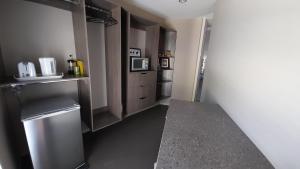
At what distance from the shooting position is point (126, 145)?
1.95 m

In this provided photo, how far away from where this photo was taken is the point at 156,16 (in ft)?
10.3

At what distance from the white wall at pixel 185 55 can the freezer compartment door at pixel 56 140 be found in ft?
9.10

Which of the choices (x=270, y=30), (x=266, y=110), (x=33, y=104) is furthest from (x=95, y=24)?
(x=266, y=110)

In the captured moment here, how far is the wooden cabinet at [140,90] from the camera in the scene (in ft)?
8.55

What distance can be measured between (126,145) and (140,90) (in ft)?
3.94

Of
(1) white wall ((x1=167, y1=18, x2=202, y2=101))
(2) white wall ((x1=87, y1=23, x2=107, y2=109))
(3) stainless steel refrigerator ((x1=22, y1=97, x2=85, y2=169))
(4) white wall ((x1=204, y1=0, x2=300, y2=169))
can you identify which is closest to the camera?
(4) white wall ((x1=204, y1=0, x2=300, y2=169))

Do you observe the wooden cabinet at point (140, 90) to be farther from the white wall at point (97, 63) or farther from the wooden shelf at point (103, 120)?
the white wall at point (97, 63)

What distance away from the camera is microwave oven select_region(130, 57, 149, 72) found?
8.48 ft

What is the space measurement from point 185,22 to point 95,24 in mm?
2254

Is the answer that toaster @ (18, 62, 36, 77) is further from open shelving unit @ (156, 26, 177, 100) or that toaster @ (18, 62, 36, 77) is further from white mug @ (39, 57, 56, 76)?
open shelving unit @ (156, 26, 177, 100)

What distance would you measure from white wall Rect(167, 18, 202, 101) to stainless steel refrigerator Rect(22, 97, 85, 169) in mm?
2772

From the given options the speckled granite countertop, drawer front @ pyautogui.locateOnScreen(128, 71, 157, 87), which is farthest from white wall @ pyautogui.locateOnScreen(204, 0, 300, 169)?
drawer front @ pyautogui.locateOnScreen(128, 71, 157, 87)

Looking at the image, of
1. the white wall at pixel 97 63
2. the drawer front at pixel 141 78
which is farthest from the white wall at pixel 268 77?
the white wall at pixel 97 63

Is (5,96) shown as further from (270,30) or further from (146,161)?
(270,30)
